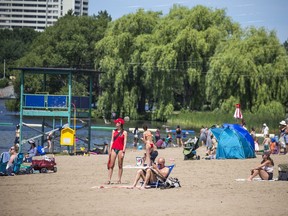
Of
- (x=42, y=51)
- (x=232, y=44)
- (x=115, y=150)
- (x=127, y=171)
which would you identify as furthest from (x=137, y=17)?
(x=115, y=150)

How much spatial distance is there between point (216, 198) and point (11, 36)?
107656mm

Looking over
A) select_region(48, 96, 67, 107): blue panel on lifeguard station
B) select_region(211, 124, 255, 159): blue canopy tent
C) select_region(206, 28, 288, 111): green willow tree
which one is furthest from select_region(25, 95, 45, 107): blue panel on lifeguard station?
select_region(206, 28, 288, 111): green willow tree

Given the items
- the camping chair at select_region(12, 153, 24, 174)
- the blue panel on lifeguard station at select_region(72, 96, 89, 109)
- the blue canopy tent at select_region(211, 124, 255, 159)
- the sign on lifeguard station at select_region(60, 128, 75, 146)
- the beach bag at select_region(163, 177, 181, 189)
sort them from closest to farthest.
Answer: the beach bag at select_region(163, 177, 181, 189)
the camping chair at select_region(12, 153, 24, 174)
the blue canopy tent at select_region(211, 124, 255, 159)
the sign on lifeguard station at select_region(60, 128, 75, 146)
the blue panel on lifeguard station at select_region(72, 96, 89, 109)

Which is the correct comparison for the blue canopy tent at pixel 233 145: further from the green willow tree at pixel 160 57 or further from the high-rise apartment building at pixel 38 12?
the high-rise apartment building at pixel 38 12

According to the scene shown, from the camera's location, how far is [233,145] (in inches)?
1251

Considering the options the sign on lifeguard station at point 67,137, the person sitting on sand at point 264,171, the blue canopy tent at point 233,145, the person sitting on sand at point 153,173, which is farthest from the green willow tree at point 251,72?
the person sitting on sand at point 153,173

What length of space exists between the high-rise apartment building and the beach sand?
166 ft

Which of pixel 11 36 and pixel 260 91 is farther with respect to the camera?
pixel 11 36

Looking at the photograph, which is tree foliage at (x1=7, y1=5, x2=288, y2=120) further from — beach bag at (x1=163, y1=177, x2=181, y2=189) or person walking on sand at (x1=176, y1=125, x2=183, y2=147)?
beach bag at (x1=163, y1=177, x2=181, y2=189)

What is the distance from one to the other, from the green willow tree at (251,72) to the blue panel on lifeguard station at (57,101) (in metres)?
26.6

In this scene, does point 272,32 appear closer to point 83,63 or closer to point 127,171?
point 83,63

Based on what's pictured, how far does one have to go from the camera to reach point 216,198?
704 inches

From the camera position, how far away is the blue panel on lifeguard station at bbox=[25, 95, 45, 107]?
35688 mm

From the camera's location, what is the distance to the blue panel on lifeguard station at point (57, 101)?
35.8m
